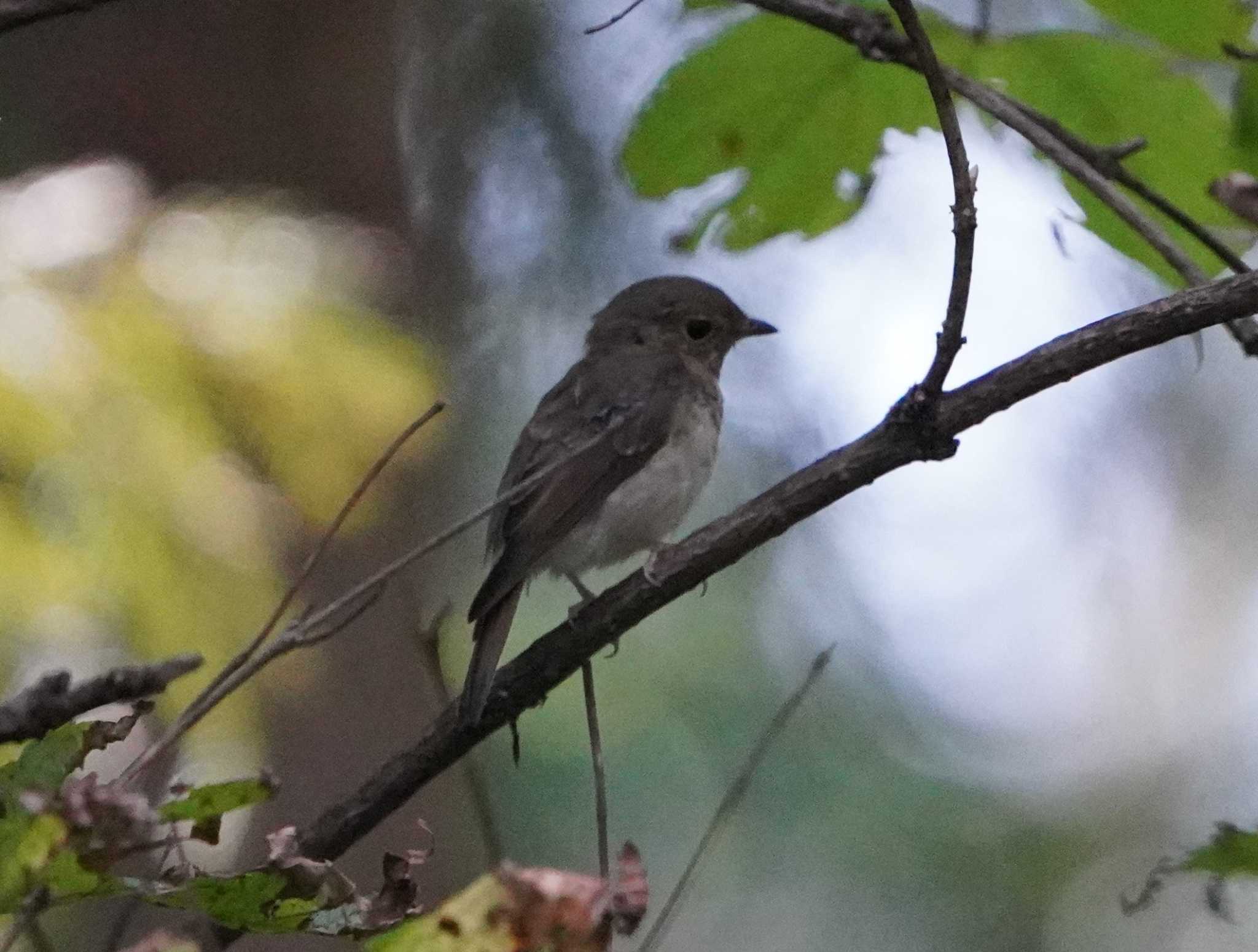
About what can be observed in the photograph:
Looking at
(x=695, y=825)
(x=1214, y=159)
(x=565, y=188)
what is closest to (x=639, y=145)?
(x=1214, y=159)

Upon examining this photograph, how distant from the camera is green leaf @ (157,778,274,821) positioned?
130cm

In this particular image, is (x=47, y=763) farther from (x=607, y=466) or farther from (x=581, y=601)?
(x=607, y=466)

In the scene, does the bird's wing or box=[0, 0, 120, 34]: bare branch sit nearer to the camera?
box=[0, 0, 120, 34]: bare branch

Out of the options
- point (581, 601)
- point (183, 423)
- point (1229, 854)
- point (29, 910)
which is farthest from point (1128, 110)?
point (183, 423)

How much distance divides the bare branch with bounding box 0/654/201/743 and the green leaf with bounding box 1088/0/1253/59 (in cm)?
161

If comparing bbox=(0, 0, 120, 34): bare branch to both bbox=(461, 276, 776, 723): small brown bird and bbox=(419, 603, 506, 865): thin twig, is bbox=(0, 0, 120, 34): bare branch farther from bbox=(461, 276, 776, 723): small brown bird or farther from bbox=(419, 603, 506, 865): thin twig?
bbox=(461, 276, 776, 723): small brown bird

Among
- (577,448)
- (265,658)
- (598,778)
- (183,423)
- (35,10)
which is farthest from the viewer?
(577,448)

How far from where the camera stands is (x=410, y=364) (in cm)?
353

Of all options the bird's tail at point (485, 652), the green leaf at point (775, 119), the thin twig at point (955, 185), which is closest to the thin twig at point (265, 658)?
the bird's tail at point (485, 652)

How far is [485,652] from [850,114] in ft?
4.24

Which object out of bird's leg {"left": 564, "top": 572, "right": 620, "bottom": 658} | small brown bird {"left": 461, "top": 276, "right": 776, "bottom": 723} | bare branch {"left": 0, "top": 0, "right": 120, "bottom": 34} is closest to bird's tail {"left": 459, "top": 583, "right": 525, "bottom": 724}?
small brown bird {"left": 461, "top": 276, "right": 776, "bottom": 723}


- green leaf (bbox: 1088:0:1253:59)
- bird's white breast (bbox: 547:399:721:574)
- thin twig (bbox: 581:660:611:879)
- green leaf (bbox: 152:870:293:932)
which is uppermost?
green leaf (bbox: 1088:0:1253:59)

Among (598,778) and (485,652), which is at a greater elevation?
(485,652)

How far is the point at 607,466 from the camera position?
3.71 metres
